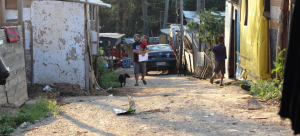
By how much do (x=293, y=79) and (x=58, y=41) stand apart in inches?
297

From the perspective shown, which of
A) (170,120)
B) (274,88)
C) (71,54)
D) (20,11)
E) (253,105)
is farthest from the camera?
(71,54)

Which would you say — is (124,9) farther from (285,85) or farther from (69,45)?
(285,85)

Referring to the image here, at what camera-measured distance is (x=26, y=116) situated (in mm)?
5293

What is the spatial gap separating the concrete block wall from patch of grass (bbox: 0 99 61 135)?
1.04ft

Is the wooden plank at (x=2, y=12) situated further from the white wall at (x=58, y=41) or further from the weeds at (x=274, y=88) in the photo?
the weeds at (x=274, y=88)

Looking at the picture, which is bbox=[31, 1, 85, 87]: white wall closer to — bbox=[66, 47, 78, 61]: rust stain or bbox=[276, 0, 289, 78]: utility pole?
bbox=[66, 47, 78, 61]: rust stain

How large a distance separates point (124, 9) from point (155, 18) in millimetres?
9260

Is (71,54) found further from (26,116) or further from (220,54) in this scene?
(220,54)

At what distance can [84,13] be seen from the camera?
885 cm

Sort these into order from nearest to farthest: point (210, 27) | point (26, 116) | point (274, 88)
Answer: point (26, 116)
point (274, 88)
point (210, 27)

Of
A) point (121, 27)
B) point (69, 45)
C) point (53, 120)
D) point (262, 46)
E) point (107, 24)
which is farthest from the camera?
point (107, 24)

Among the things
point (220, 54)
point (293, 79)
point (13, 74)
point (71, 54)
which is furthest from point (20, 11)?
point (293, 79)

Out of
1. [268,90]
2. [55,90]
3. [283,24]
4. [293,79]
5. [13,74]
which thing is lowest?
[55,90]

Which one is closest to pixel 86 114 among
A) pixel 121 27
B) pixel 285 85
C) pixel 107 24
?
pixel 285 85
